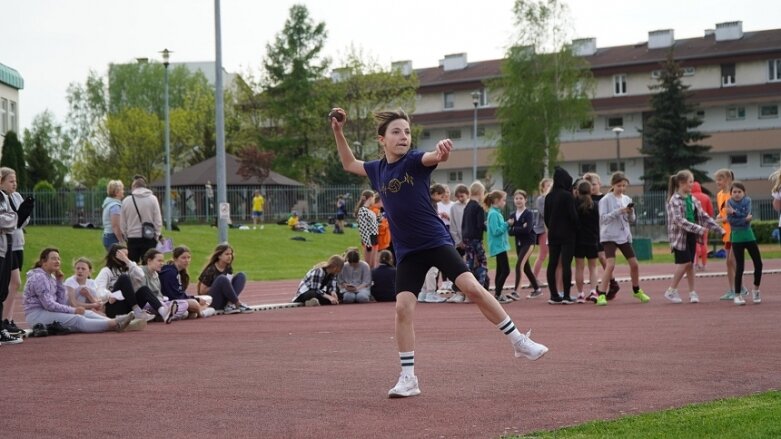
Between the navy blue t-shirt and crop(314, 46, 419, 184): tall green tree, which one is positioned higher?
crop(314, 46, 419, 184): tall green tree

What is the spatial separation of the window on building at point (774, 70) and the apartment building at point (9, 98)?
169 feet

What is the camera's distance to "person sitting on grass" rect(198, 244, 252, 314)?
705 inches

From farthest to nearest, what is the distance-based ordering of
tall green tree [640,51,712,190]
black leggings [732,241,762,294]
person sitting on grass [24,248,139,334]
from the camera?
tall green tree [640,51,712,190] → black leggings [732,241,762,294] → person sitting on grass [24,248,139,334]

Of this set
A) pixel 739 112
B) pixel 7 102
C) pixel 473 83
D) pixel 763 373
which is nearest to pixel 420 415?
pixel 763 373

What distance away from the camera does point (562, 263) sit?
722 inches

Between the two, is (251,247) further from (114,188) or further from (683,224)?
(683,224)

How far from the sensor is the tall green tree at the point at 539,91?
7338 centimetres

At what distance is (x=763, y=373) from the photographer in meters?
9.13

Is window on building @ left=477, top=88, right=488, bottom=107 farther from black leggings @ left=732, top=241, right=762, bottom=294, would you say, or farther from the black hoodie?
black leggings @ left=732, top=241, right=762, bottom=294

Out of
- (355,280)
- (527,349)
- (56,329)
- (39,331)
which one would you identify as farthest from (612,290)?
(527,349)

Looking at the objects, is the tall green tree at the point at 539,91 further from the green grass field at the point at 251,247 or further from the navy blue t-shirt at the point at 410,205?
the navy blue t-shirt at the point at 410,205

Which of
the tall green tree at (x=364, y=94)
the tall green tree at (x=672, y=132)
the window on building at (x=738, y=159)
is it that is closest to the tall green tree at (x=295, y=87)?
the tall green tree at (x=364, y=94)

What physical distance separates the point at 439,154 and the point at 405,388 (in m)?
1.76

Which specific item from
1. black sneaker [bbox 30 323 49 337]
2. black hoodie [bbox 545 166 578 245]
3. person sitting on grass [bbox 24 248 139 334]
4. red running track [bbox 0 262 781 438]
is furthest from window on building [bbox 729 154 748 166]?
black sneaker [bbox 30 323 49 337]
